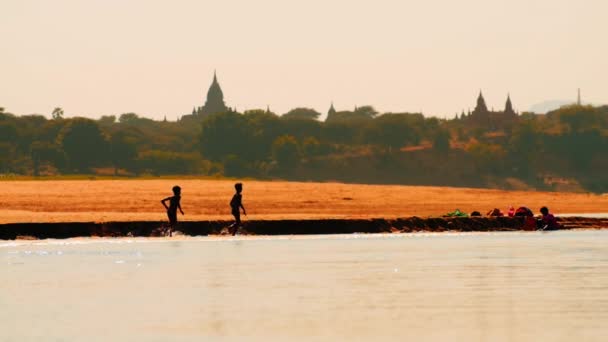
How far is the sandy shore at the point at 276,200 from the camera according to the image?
4966 centimetres

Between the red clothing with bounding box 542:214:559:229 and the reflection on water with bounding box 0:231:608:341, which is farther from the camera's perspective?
the red clothing with bounding box 542:214:559:229

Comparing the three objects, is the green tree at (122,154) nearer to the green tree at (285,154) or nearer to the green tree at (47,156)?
the green tree at (47,156)

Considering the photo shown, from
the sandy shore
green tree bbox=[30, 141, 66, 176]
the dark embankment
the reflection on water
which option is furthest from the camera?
green tree bbox=[30, 141, 66, 176]

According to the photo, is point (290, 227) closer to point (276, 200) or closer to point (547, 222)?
point (547, 222)

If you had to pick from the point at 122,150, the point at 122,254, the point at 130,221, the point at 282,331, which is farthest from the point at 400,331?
the point at 122,150

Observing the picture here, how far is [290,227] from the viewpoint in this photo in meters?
37.9

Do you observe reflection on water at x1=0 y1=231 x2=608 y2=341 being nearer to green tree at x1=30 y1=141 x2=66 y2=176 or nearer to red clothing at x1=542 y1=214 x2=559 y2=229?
red clothing at x1=542 y1=214 x2=559 y2=229

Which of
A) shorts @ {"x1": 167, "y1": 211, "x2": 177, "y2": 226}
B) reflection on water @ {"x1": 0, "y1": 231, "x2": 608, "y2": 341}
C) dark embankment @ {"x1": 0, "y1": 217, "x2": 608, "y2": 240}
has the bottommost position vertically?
reflection on water @ {"x1": 0, "y1": 231, "x2": 608, "y2": 341}

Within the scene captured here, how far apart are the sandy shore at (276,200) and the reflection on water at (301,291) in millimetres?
12675

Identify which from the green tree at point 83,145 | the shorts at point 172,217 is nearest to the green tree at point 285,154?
the green tree at point 83,145

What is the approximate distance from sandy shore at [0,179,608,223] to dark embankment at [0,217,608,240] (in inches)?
169

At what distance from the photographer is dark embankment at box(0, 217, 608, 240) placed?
3400cm

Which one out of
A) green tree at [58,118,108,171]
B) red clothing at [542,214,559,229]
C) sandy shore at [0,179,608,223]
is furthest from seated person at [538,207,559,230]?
green tree at [58,118,108,171]

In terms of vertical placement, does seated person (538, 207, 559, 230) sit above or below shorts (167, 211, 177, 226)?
below
